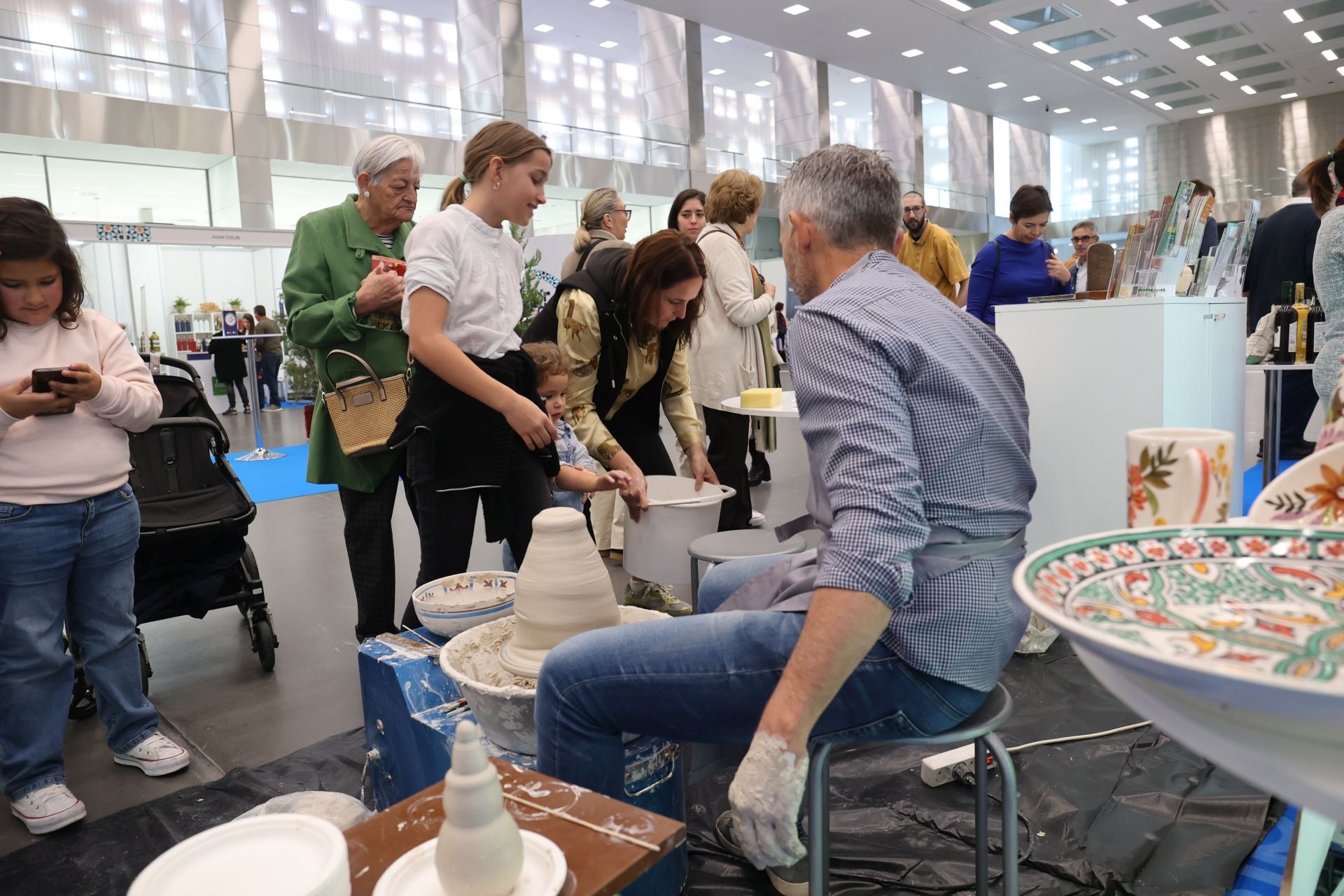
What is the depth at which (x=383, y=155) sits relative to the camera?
2.50 meters

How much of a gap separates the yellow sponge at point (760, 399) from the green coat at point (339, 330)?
1138 mm

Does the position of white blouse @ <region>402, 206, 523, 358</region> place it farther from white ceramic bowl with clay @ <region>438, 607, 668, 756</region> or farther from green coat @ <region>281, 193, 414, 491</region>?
white ceramic bowl with clay @ <region>438, 607, 668, 756</region>

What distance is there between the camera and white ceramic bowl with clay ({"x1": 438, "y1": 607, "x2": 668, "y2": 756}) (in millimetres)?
1580

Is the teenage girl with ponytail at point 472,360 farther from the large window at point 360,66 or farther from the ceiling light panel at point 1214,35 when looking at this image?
the ceiling light panel at point 1214,35

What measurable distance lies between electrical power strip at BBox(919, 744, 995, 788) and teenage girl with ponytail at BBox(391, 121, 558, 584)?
3.53 ft

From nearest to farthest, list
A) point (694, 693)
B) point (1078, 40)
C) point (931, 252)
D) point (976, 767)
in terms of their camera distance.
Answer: point (694, 693) → point (976, 767) → point (931, 252) → point (1078, 40)

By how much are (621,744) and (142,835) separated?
1.33m

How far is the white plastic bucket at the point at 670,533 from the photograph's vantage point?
2812 millimetres

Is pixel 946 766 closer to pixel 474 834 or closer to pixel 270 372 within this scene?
pixel 474 834

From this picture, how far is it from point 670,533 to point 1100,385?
4.49 ft

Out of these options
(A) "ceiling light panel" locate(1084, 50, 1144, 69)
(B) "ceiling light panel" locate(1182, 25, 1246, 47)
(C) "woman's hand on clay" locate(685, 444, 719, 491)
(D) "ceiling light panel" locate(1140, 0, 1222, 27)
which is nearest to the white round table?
(C) "woman's hand on clay" locate(685, 444, 719, 491)

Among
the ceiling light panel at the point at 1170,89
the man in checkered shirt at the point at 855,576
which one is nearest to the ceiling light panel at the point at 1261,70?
the ceiling light panel at the point at 1170,89

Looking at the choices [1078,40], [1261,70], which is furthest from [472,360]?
[1261,70]

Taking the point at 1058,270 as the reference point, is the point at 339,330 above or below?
below
